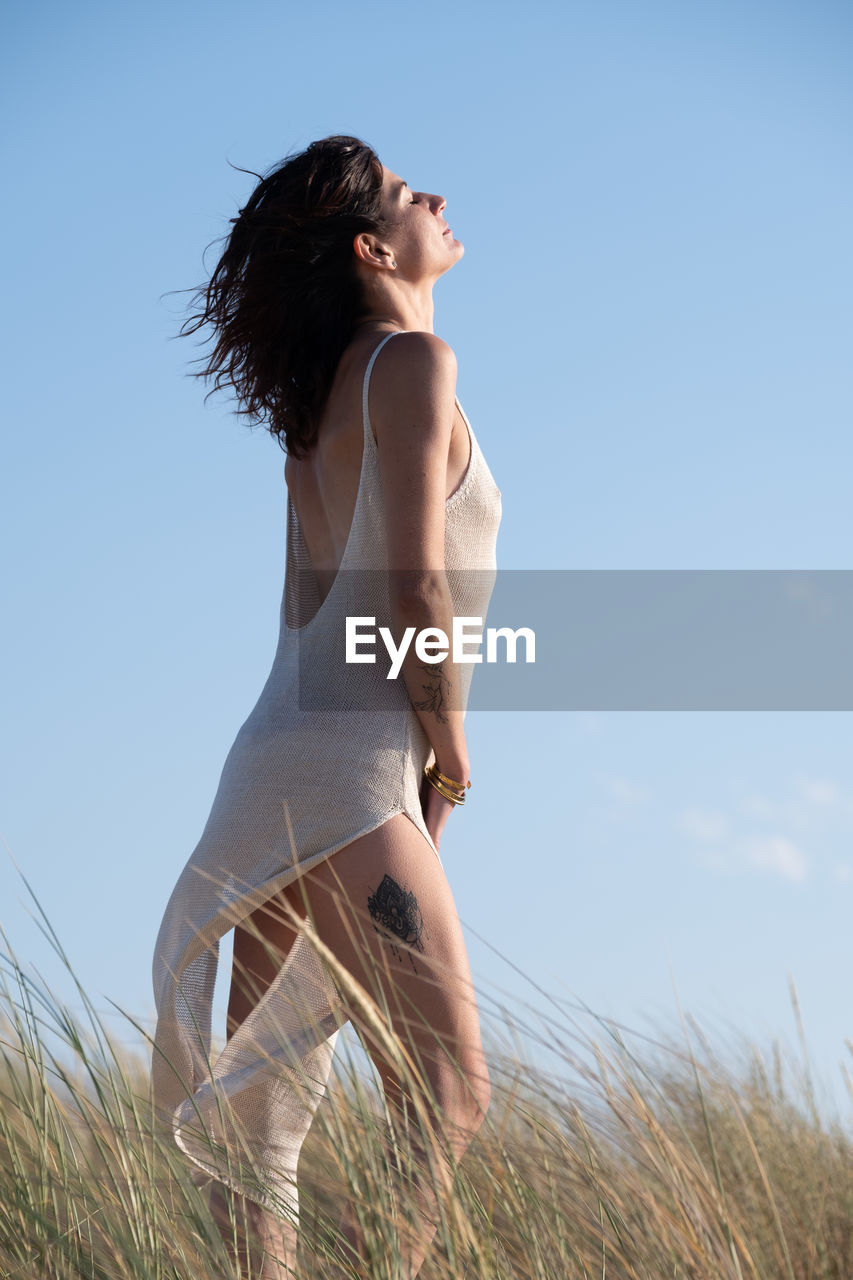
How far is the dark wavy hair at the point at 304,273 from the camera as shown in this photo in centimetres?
216

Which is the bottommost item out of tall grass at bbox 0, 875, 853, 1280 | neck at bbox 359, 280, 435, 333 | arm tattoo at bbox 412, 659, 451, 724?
tall grass at bbox 0, 875, 853, 1280

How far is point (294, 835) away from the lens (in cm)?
177

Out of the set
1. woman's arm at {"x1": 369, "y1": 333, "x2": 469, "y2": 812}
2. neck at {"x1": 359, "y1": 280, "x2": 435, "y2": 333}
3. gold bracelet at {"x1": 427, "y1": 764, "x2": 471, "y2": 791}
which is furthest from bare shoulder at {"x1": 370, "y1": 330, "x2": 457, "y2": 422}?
gold bracelet at {"x1": 427, "y1": 764, "x2": 471, "y2": 791}

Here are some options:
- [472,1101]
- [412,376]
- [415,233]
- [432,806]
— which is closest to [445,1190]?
[472,1101]

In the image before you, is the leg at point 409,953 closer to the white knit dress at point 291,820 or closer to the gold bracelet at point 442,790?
the white knit dress at point 291,820

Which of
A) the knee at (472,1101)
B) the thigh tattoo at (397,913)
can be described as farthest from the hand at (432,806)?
the knee at (472,1101)

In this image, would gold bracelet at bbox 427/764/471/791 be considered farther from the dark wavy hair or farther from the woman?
the dark wavy hair

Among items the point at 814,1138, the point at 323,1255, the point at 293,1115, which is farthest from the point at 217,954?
the point at 814,1138

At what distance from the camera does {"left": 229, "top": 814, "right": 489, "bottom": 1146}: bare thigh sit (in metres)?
1.60

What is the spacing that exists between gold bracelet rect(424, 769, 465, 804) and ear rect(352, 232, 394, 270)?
98 cm

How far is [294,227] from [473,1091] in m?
1.57

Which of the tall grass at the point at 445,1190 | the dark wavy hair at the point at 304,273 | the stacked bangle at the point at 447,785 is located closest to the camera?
the tall grass at the point at 445,1190

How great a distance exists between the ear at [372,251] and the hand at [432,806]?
0.99 metres

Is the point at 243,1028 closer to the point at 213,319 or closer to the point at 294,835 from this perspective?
the point at 294,835
